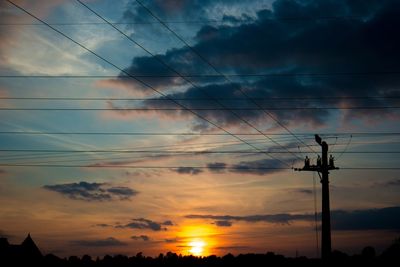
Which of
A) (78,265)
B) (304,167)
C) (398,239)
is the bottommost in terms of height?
(78,265)

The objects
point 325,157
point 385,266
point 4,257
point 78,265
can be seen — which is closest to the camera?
point 385,266

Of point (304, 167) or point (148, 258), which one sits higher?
point (304, 167)

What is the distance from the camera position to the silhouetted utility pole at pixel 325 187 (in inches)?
1766

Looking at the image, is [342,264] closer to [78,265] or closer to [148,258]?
[148,258]

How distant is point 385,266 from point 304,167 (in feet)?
36.8

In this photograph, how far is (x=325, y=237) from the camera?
45.2m

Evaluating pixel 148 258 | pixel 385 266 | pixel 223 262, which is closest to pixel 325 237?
pixel 385 266

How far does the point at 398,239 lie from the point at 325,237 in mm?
15096

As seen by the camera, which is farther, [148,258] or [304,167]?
[148,258]

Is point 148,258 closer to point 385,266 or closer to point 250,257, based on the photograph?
point 250,257

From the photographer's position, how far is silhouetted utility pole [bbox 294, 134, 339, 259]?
1766 inches

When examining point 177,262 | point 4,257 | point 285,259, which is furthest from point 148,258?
point 4,257

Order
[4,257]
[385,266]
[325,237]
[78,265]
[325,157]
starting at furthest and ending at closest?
[4,257] → [78,265] → [325,157] → [325,237] → [385,266]

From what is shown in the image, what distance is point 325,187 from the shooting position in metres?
47.2
